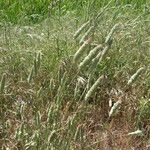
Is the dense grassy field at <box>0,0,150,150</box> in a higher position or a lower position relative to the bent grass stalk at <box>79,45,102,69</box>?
lower

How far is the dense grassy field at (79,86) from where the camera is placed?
2064mm

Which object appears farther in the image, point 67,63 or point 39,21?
point 39,21

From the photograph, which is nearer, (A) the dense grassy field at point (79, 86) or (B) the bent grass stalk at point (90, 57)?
(B) the bent grass stalk at point (90, 57)

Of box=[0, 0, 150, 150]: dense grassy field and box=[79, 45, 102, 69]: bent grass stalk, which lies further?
box=[0, 0, 150, 150]: dense grassy field

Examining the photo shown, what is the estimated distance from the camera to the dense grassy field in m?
2.06

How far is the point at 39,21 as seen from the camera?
399cm

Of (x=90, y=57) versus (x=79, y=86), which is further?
(x=79, y=86)

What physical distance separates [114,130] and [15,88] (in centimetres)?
54

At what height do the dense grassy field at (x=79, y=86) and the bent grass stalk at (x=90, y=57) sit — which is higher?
the bent grass stalk at (x=90, y=57)

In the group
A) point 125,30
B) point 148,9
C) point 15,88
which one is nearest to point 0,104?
point 15,88

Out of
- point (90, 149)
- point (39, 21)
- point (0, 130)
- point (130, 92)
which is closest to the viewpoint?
point (90, 149)

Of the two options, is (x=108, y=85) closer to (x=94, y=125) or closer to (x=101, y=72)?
(x=101, y=72)

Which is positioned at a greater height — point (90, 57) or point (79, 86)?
point (90, 57)

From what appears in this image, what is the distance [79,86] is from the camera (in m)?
2.01
